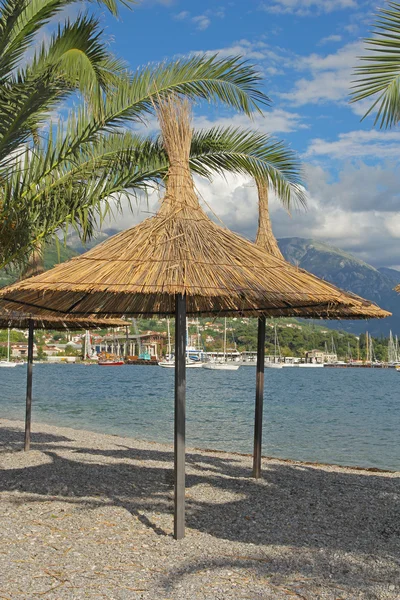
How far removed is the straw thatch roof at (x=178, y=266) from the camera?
427 centimetres

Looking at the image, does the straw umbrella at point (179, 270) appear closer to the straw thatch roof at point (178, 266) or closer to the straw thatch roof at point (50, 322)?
the straw thatch roof at point (178, 266)

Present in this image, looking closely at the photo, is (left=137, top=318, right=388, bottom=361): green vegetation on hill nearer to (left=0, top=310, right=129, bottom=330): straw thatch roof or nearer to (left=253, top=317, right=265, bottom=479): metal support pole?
(left=0, top=310, right=129, bottom=330): straw thatch roof

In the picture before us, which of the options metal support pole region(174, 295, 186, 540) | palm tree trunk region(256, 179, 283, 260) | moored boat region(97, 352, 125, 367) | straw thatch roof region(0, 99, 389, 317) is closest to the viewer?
straw thatch roof region(0, 99, 389, 317)

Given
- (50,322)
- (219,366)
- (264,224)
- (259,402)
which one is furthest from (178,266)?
(219,366)

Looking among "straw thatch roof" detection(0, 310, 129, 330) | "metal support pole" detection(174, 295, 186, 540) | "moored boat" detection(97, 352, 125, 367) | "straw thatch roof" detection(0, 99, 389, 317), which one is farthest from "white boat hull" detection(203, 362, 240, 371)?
"metal support pole" detection(174, 295, 186, 540)

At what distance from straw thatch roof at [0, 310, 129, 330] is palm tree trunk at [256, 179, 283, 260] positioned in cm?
256

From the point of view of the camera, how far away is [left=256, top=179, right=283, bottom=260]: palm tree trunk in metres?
7.95

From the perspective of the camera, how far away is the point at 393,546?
4.89m

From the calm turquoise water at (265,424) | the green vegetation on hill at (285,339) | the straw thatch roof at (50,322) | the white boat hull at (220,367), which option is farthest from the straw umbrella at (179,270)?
the green vegetation on hill at (285,339)

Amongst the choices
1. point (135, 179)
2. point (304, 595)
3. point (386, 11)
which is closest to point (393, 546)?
point (304, 595)

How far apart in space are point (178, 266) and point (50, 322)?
545 centimetres

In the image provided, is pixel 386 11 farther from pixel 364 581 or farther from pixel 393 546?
pixel 393 546

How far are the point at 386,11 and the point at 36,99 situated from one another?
9.89 feet

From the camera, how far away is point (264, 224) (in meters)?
8.10
